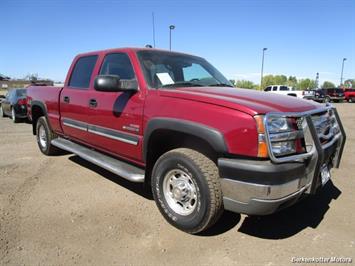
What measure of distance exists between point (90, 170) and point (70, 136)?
2.21 ft

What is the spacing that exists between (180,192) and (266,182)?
100 cm

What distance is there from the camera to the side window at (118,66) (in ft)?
13.0

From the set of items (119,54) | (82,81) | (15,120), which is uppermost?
(119,54)

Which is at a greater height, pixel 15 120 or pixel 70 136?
pixel 70 136

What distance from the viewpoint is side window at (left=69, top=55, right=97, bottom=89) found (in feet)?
15.6

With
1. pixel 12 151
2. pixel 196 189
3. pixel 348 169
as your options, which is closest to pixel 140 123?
pixel 196 189

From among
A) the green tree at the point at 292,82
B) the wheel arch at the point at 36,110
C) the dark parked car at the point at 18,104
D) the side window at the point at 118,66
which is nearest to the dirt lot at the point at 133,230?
the side window at the point at 118,66

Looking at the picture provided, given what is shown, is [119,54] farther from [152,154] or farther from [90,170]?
[90,170]

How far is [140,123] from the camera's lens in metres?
3.51

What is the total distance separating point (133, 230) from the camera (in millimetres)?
3271

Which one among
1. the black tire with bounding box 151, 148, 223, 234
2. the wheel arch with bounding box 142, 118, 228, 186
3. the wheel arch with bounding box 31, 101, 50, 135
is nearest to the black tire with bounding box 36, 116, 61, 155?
the wheel arch with bounding box 31, 101, 50, 135

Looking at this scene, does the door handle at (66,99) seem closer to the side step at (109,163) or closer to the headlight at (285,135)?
the side step at (109,163)

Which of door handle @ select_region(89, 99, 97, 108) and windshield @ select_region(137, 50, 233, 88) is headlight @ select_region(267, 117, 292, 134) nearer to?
windshield @ select_region(137, 50, 233, 88)

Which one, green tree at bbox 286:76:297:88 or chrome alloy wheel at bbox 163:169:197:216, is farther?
green tree at bbox 286:76:297:88
